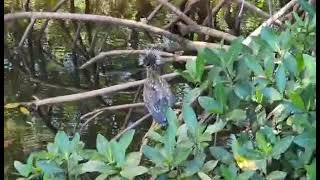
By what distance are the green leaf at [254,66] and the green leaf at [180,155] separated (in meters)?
0.11

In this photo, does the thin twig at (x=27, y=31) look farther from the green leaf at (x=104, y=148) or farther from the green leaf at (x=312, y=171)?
the green leaf at (x=312, y=171)

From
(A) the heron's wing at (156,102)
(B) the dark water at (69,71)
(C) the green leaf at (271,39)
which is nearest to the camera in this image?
(C) the green leaf at (271,39)

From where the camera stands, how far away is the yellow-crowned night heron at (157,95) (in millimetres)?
1008

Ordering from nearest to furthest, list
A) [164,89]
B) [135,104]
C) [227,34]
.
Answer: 1. [164,89]
2. [135,104]
3. [227,34]

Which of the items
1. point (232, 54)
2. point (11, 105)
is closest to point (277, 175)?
point (232, 54)

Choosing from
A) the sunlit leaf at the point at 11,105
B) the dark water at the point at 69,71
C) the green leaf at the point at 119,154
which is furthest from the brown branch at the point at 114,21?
the green leaf at the point at 119,154

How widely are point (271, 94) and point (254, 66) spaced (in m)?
0.04

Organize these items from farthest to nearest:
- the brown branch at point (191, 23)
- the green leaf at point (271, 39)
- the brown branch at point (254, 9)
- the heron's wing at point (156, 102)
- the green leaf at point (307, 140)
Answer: the brown branch at point (191, 23) < the brown branch at point (254, 9) < the heron's wing at point (156, 102) < the green leaf at point (271, 39) < the green leaf at point (307, 140)

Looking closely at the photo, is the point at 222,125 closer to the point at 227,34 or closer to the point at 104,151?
the point at 104,151

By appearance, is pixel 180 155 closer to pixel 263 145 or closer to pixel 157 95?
pixel 263 145

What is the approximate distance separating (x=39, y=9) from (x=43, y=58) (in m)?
0.14
